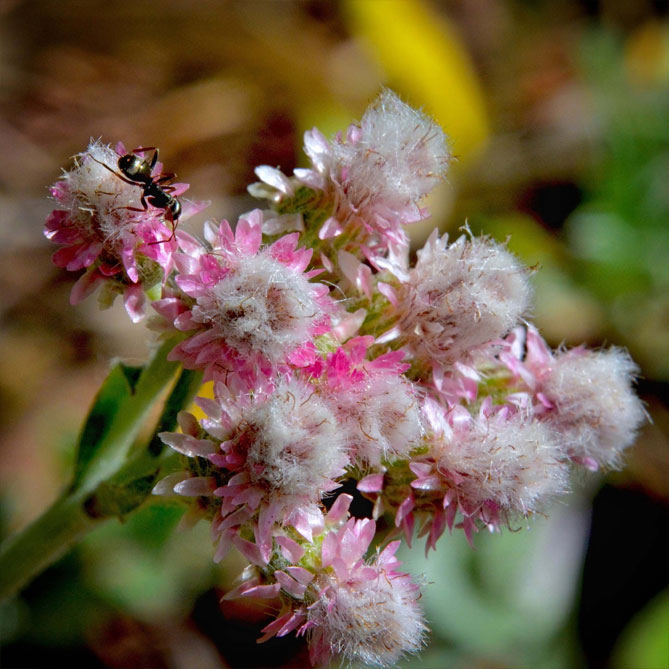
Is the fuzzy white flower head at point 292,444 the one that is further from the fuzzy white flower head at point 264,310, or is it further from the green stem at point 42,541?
the green stem at point 42,541

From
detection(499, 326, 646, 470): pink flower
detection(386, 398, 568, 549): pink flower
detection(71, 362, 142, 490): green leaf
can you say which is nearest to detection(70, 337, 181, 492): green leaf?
detection(71, 362, 142, 490): green leaf

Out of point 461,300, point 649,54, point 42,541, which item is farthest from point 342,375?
point 649,54

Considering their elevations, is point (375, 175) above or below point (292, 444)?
above

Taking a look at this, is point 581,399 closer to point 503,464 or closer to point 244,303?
point 503,464

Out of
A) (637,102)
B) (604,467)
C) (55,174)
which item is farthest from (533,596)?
(55,174)

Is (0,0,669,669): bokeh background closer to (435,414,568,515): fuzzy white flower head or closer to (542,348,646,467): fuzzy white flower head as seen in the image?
(542,348,646,467): fuzzy white flower head

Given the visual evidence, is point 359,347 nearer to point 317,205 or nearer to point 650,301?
point 317,205

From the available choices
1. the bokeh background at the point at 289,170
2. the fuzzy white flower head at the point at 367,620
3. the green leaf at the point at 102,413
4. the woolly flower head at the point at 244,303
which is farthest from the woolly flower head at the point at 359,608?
the bokeh background at the point at 289,170
